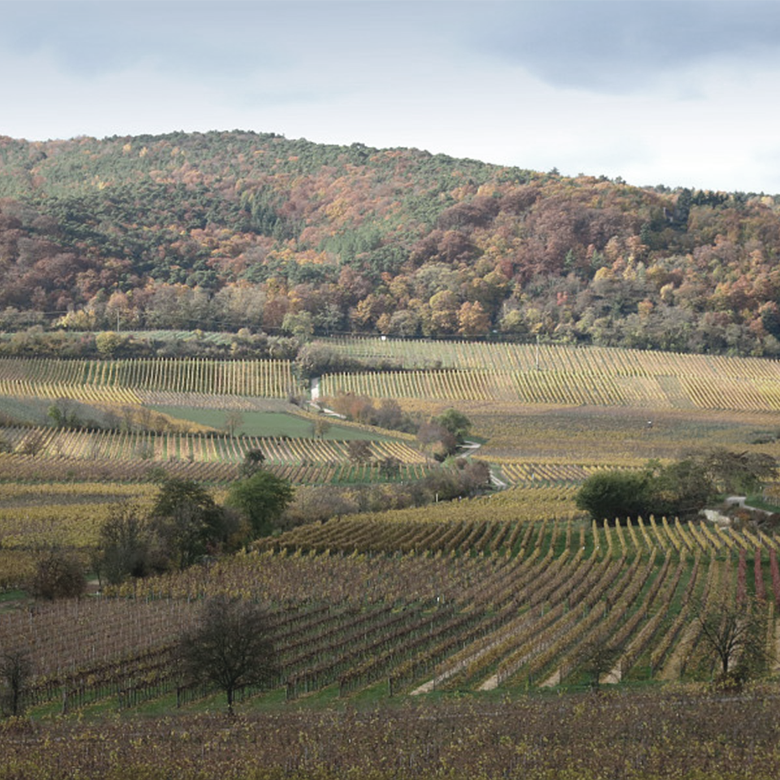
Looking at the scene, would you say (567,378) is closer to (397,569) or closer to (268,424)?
(268,424)

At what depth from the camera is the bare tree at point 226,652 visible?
82.7 ft

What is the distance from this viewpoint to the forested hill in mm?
135625

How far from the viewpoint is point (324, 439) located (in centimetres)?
8562

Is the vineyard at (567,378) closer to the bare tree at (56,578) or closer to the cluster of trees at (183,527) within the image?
the cluster of trees at (183,527)

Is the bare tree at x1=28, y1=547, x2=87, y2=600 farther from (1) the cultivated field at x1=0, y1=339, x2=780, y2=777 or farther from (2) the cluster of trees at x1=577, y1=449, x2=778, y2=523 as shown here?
(2) the cluster of trees at x1=577, y1=449, x2=778, y2=523

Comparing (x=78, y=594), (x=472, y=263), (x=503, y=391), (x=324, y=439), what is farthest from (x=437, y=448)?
(x=472, y=263)

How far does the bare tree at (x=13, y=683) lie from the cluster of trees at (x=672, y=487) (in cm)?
3657

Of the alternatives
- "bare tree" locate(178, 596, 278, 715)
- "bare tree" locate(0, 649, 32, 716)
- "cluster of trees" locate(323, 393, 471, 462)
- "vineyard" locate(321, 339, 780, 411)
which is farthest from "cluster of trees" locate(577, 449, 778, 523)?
"vineyard" locate(321, 339, 780, 411)

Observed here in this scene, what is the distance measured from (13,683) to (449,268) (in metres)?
136

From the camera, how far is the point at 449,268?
15750 centimetres

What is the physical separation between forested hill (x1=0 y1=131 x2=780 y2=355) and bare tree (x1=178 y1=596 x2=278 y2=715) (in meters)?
106

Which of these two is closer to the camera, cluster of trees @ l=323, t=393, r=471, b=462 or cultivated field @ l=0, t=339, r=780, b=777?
cultivated field @ l=0, t=339, r=780, b=777

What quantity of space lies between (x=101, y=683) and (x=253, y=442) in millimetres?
55750

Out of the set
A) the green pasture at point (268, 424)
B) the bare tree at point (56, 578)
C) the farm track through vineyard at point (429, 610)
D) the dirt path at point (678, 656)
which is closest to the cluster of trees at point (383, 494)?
the farm track through vineyard at point (429, 610)
